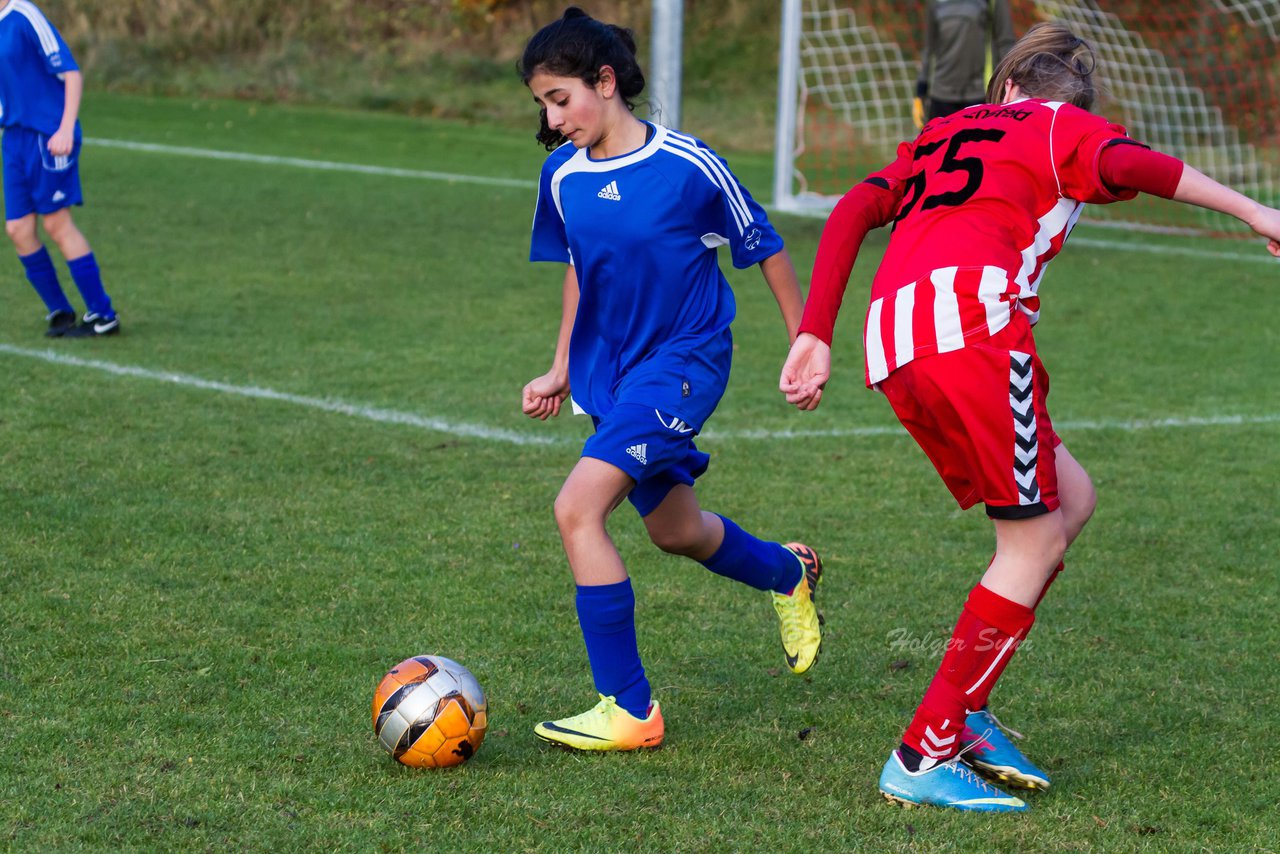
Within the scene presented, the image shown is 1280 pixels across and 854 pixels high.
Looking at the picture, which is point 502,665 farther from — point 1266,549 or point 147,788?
point 1266,549

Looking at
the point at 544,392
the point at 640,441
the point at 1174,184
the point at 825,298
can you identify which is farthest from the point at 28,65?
the point at 1174,184

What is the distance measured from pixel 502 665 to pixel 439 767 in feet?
2.19

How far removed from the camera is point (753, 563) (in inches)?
157

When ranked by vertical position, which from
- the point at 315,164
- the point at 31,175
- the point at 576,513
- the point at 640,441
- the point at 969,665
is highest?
the point at 640,441

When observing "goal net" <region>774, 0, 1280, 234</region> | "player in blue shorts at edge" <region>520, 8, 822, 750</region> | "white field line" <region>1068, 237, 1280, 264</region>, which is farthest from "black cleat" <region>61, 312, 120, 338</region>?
"white field line" <region>1068, 237, 1280, 264</region>

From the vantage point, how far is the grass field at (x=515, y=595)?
313 cm

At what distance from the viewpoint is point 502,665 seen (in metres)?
3.96

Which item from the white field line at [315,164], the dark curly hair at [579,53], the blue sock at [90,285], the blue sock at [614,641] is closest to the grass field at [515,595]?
the blue sock at [614,641]

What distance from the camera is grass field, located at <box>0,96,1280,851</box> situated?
10.3 ft

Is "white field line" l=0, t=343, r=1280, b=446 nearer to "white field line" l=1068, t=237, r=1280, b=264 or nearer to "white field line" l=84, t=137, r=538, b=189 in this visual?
"white field line" l=1068, t=237, r=1280, b=264

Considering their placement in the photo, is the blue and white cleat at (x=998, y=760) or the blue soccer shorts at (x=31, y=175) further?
the blue soccer shorts at (x=31, y=175)

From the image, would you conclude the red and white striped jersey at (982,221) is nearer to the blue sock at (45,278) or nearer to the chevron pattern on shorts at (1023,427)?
the chevron pattern on shorts at (1023,427)

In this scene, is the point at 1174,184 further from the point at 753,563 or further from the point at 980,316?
the point at 753,563

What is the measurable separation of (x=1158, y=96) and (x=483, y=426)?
10.6m
